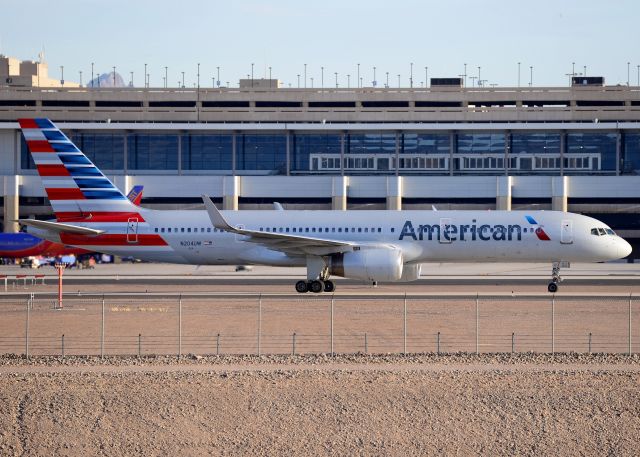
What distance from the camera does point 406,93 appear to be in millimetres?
97062

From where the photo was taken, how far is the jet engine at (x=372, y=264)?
47.0 meters

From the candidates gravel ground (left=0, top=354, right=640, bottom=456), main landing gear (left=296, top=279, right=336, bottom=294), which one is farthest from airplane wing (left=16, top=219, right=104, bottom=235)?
gravel ground (left=0, top=354, right=640, bottom=456)

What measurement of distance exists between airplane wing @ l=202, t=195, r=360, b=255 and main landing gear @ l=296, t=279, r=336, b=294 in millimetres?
1321

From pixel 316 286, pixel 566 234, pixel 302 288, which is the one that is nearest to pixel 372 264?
pixel 316 286

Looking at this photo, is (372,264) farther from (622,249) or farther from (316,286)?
(622,249)

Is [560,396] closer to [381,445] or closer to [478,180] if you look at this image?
[381,445]

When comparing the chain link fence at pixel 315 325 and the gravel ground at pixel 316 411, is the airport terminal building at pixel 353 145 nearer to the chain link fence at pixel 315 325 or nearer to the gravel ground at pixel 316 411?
the chain link fence at pixel 315 325

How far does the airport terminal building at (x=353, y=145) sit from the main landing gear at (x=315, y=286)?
33016 mm

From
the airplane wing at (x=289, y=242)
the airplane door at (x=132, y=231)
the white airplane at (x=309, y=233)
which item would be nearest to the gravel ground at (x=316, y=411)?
the airplane wing at (x=289, y=242)

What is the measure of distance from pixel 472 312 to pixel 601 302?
6.86 metres

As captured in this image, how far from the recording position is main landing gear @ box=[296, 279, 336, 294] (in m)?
48.3

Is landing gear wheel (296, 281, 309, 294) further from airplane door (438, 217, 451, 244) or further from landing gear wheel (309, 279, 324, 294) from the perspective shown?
airplane door (438, 217, 451, 244)

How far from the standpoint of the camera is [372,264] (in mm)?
47000

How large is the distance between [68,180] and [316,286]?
13678mm
